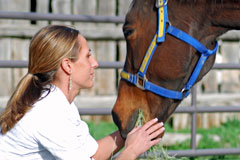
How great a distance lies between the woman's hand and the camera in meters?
2.20

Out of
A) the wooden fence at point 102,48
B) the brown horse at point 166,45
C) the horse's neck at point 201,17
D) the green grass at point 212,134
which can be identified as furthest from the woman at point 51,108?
the wooden fence at point 102,48

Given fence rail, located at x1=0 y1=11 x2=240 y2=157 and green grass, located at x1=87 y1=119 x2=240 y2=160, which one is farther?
green grass, located at x1=87 y1=119 x2=240 y2=160

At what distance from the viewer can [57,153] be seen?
7.04 ft

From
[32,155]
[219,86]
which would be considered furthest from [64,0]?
[32,155]

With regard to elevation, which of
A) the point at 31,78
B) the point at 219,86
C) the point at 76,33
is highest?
the point at 76,33

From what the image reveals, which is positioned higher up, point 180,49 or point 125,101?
point 180,49

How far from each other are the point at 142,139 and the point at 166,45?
58 centimetres

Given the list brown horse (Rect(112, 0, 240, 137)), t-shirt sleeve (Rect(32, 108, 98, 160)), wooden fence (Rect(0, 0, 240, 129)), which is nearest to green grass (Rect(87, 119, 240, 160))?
wooden fence (Rect(0, 0, 240, 129))

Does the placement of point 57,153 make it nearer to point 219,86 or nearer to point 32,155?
point 32,155

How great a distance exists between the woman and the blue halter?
32 cm

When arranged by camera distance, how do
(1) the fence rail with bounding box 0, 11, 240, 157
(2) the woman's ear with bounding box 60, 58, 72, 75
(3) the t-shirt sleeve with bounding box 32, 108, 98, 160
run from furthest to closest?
(1) the fence rail with bounding box 0, 11, 240, 157, (2) the woman's ear with bounding box 60, 58, 72, 75, (3) the t-shirt sleeve with bounding box 32, 108, 98, 160

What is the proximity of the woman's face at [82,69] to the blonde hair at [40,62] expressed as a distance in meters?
0.04

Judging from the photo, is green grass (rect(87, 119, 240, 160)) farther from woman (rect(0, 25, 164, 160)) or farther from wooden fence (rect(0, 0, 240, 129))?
woman (rect(0, 25, 164, 160))

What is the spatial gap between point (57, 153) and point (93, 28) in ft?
11.7
